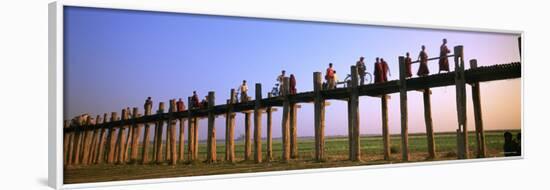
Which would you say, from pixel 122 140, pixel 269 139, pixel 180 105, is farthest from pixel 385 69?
pixel 122 140

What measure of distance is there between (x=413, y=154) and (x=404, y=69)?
1.58m

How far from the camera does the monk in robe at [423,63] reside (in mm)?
14898

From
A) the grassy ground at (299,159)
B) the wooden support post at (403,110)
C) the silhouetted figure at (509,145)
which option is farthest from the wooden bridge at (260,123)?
the silhouetted figure at (509,145)

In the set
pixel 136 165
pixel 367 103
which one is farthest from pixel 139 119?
pixel 367 103

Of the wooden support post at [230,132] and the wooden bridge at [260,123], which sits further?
the wooden support post at [230,132]

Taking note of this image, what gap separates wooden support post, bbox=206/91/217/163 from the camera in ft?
42.7

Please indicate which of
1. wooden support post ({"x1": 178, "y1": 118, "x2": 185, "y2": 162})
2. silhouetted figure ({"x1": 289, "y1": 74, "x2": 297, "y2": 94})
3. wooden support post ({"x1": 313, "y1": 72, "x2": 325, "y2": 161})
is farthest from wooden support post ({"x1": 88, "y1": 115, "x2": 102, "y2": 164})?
wooden support post ({"x1": 313, "y1": 72, "x2": 325, "y2": 161})

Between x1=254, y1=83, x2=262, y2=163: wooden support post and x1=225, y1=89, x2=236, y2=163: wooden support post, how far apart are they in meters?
0.39

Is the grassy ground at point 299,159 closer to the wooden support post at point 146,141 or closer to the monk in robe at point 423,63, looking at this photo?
the wooden support post at point 146,141

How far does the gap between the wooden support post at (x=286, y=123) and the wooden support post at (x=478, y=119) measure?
384 cm

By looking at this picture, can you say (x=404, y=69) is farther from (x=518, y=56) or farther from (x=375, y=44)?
(x=518, y=56)

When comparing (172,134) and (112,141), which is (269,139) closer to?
(172,134)

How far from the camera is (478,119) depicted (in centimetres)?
1542

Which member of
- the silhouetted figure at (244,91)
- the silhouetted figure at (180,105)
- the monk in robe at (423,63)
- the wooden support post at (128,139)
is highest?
the monk in robe at (423,63)
